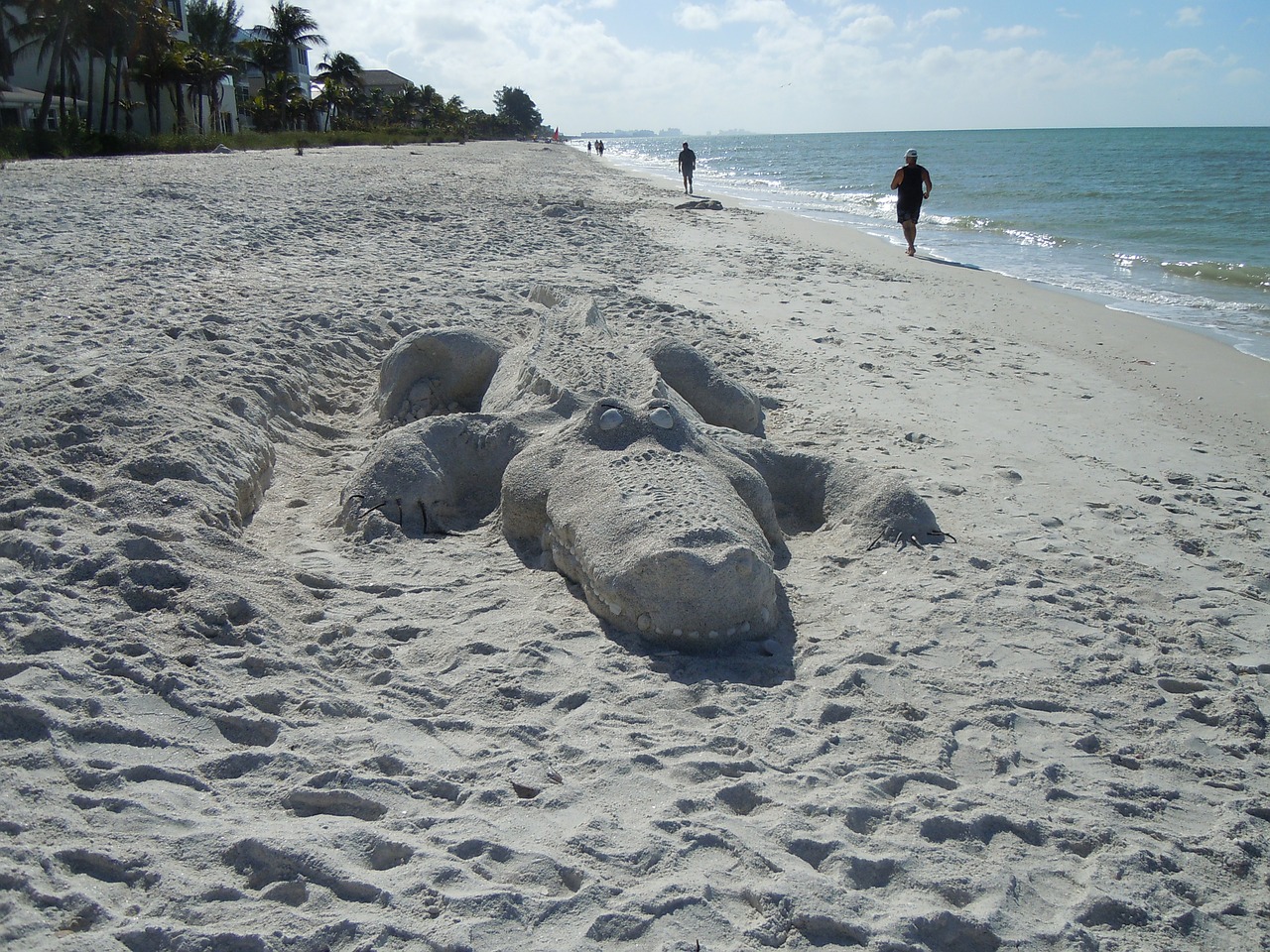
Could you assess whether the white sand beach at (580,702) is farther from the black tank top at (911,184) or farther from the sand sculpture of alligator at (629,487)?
the black tank top at (911,184)

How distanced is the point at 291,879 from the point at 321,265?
917cm

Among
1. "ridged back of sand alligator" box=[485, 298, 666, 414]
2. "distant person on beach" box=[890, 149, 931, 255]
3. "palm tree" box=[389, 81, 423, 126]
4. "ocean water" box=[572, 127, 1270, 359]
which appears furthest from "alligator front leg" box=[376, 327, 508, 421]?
"palm tree" box=[389, 81, 423, 126]

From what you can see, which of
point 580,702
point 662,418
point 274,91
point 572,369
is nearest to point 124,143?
point 274,91

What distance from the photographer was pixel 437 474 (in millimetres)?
4934

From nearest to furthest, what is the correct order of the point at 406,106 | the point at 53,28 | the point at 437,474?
the point at 437,474, the point at 53,28, the point at 406,106

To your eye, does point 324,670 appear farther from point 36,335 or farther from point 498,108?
point 498,108

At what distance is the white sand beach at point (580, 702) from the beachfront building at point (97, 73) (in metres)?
33.4

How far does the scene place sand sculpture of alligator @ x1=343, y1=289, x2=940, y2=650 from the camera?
365 centimetres

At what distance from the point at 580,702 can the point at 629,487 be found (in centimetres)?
105

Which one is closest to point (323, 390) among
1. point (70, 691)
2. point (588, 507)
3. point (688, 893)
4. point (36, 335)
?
point (36, 335)

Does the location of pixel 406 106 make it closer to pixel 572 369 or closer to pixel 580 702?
pixel 572 369

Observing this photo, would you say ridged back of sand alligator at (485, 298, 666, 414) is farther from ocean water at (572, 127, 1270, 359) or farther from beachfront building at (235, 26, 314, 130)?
beachfront building at (235, 26, 314, 130)

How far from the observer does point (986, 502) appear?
5426 mm

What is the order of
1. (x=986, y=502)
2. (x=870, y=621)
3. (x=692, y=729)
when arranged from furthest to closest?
(x=986, y=502) → (x=870, y=621) → (x=692, y=729)
